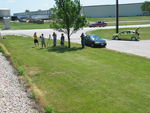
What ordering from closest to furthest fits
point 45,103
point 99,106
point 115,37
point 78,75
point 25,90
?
point 99,106, point 45,103, point 25,90, point 78,75, point 115,37

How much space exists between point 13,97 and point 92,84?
142 inches

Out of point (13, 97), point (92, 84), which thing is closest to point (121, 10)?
point (92, 84)

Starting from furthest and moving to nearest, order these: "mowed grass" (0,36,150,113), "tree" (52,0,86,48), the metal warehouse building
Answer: the metal warehouse building
"tree" (52,0,86,48)
"mowed grass" (0,36,150,113)

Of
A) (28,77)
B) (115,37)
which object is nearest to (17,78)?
→ (28,77)

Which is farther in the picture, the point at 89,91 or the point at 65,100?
the point at 89,91

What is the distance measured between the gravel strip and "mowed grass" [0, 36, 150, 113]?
2.08ft

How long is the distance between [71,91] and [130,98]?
263cm

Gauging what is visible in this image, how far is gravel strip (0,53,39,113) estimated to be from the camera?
1031 centimetres

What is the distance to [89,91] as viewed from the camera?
12188 millimetres

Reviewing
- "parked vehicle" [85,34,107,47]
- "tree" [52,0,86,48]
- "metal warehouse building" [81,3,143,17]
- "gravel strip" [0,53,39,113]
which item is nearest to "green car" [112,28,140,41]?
"parked vehicle" [85,34,107,47]

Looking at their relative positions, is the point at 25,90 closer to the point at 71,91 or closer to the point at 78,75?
the point at 71,91

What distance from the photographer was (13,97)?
39.5 feet

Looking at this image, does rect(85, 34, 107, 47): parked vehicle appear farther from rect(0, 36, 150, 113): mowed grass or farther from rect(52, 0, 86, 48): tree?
rect(0, 36, 150, 113): mowed grass

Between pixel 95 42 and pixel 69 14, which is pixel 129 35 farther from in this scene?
pixel 69 14
